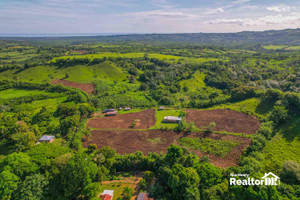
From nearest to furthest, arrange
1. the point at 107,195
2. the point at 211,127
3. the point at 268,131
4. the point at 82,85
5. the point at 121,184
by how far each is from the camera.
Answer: the point at 107,195, the point at 121,184, the point at 268,131, the point at 211,127, the point at 82,85

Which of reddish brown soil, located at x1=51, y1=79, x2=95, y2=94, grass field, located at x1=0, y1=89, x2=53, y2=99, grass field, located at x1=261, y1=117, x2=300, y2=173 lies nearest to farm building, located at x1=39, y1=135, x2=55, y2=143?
reddish brown soil, located at x1=51, y1=79, x2=95, y2=94

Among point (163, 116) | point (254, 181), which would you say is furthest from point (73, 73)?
point (254, 181)

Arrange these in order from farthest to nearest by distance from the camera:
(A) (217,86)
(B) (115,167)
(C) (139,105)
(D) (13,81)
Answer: (A) (217,86) < (D) (13,81) < (C) (139,105) < (B) (115,167)

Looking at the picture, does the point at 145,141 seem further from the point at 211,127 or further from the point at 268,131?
the point at 268,131

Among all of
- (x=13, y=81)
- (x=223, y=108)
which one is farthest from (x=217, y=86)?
(x=13, y=81)

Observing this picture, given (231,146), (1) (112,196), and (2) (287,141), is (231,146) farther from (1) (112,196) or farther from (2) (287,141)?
(1) (112,196)
